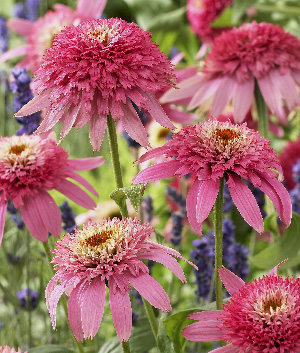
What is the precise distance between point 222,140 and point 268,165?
4cm

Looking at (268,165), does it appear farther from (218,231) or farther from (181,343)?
(181,343)

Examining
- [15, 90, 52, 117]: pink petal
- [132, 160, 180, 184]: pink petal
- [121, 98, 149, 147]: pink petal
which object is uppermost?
[15, 90, 52, 117]: pink petal

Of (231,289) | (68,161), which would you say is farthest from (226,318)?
(68,161)

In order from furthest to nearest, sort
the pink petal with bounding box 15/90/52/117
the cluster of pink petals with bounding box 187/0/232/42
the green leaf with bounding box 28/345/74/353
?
the cluster of pink petals with bounding box 187/0/232/42
the green leaf with bounding box 28/345/74/353
the pink petal with bounding box 15/90/52/117

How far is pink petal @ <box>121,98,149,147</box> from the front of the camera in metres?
0.48

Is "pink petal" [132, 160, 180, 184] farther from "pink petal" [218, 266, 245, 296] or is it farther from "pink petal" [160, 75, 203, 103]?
"pink petal" [160, 75, 203, 103]

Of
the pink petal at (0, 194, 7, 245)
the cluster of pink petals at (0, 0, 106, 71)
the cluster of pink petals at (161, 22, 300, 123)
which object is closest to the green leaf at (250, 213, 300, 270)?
the cluster of pink petals at (161, 22, 300, 123)

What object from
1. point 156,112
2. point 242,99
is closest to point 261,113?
point 242,99

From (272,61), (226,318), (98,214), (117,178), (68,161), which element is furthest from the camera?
(98,214)

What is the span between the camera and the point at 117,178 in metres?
0.51

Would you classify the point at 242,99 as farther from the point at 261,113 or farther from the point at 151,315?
the point at 151,315

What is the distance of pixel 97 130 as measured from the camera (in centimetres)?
48

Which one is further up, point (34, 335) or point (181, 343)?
point (181, 343)

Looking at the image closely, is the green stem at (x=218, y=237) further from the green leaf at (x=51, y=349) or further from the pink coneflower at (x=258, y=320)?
the green leaf at (x=51, y=349)
